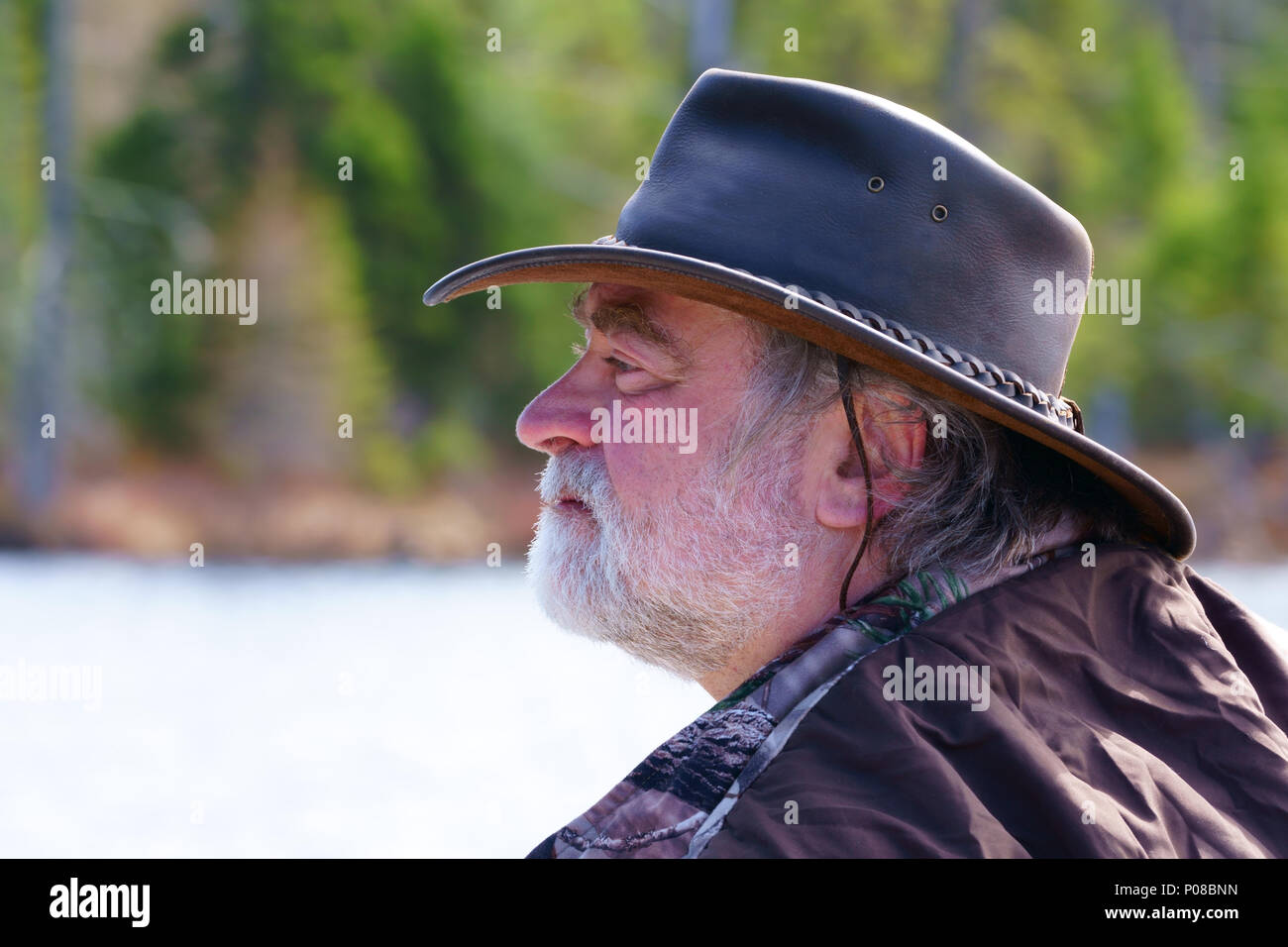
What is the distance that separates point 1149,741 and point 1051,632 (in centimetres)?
16

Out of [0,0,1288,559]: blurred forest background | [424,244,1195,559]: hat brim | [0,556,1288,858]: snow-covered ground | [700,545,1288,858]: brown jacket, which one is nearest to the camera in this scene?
[700,545,1288,858]: brown jacket

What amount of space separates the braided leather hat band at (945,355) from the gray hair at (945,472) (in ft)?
0.34

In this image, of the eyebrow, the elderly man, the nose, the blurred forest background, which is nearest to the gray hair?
the elderly man

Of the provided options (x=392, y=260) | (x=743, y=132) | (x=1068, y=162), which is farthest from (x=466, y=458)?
(x=743, y=132)

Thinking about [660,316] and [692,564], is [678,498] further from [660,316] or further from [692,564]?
→ [660,316]

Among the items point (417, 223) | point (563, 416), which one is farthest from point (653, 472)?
point (417, 223)

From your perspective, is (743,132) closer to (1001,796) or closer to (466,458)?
(1001,796)

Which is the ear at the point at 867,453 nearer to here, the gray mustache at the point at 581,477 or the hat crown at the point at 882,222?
the hat crown at the point at 882,222

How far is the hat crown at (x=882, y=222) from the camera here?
1.70 metres

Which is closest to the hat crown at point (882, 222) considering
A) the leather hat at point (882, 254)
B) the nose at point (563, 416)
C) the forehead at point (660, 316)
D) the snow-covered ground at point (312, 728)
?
the leather hat at point (882, 254)

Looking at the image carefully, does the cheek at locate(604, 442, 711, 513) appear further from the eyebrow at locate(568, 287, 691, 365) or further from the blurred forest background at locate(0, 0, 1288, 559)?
the blurred forest background at locate(0, 0, 1288, 559)

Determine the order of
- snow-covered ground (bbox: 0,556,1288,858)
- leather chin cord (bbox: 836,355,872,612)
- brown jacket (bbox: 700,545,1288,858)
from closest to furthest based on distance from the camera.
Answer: brown jacket (bbox: 700,545,1288,858) → leather chin cord (bbox: 836,355,872,612) → snow-covered ground (bbox: 0,556,1288,858)

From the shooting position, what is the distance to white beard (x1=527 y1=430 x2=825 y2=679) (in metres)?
1.81

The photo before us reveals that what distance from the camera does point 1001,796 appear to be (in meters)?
1.39
